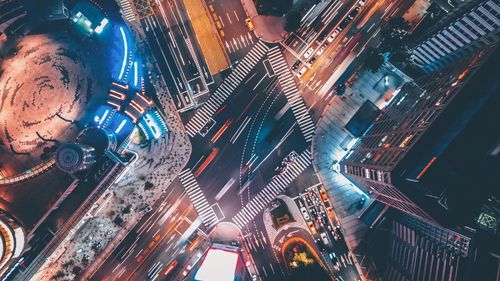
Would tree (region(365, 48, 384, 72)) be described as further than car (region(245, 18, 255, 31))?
No

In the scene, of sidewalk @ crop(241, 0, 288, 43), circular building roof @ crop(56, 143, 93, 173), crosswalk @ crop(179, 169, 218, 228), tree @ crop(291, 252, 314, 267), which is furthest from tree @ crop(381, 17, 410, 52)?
circular building roof @ crop(56, 143, 93, 173)

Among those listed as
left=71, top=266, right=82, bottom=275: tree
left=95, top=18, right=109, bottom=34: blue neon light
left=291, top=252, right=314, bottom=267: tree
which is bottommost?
left=71, top=266, right=82, bottom=275: tree

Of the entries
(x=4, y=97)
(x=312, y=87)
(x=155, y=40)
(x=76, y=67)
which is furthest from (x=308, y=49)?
(x=4, y=97)

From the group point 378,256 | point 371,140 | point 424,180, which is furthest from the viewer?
point 378,256

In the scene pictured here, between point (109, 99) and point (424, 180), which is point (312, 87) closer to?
point (424, 180)

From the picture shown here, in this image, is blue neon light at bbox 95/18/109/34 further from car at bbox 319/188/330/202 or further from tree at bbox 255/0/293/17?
car at bbox 319/188/330/202
